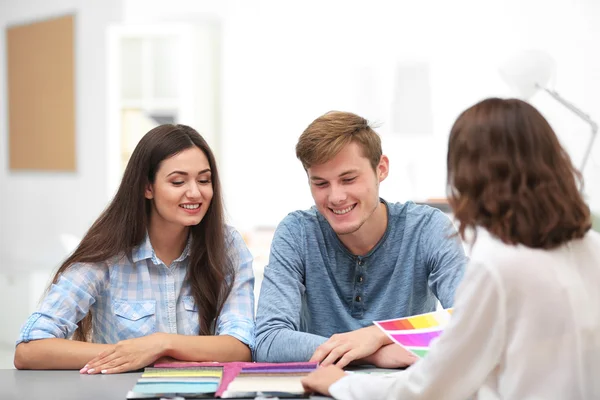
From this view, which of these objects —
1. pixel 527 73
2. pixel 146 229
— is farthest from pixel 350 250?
pixel 527 73

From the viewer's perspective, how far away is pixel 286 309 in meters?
1.90

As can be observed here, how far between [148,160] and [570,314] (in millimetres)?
1224

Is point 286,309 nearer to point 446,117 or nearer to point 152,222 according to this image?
point 152,222

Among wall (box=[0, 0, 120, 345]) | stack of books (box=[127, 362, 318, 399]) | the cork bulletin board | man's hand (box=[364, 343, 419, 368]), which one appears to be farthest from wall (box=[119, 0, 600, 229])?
stack of books (box=[127, 362, 318, 399])

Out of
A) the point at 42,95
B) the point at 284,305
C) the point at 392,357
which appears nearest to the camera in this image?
the point at 392,357

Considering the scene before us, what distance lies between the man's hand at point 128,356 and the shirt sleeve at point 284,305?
0.25m

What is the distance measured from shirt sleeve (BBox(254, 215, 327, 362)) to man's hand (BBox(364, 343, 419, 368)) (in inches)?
4.9

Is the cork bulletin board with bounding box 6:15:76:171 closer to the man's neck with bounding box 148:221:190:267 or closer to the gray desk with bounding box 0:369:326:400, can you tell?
the man's neck with bounding box 148:221:190:267

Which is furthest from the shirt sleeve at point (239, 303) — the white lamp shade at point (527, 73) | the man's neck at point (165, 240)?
the white lamp shade at point (527, 73)

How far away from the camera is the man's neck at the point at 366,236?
205 cm

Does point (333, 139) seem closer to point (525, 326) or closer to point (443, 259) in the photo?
point (443, 259)

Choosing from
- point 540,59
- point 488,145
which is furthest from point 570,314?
point 540,59

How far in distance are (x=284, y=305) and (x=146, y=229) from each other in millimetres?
451

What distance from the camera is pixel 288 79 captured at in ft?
16.0
